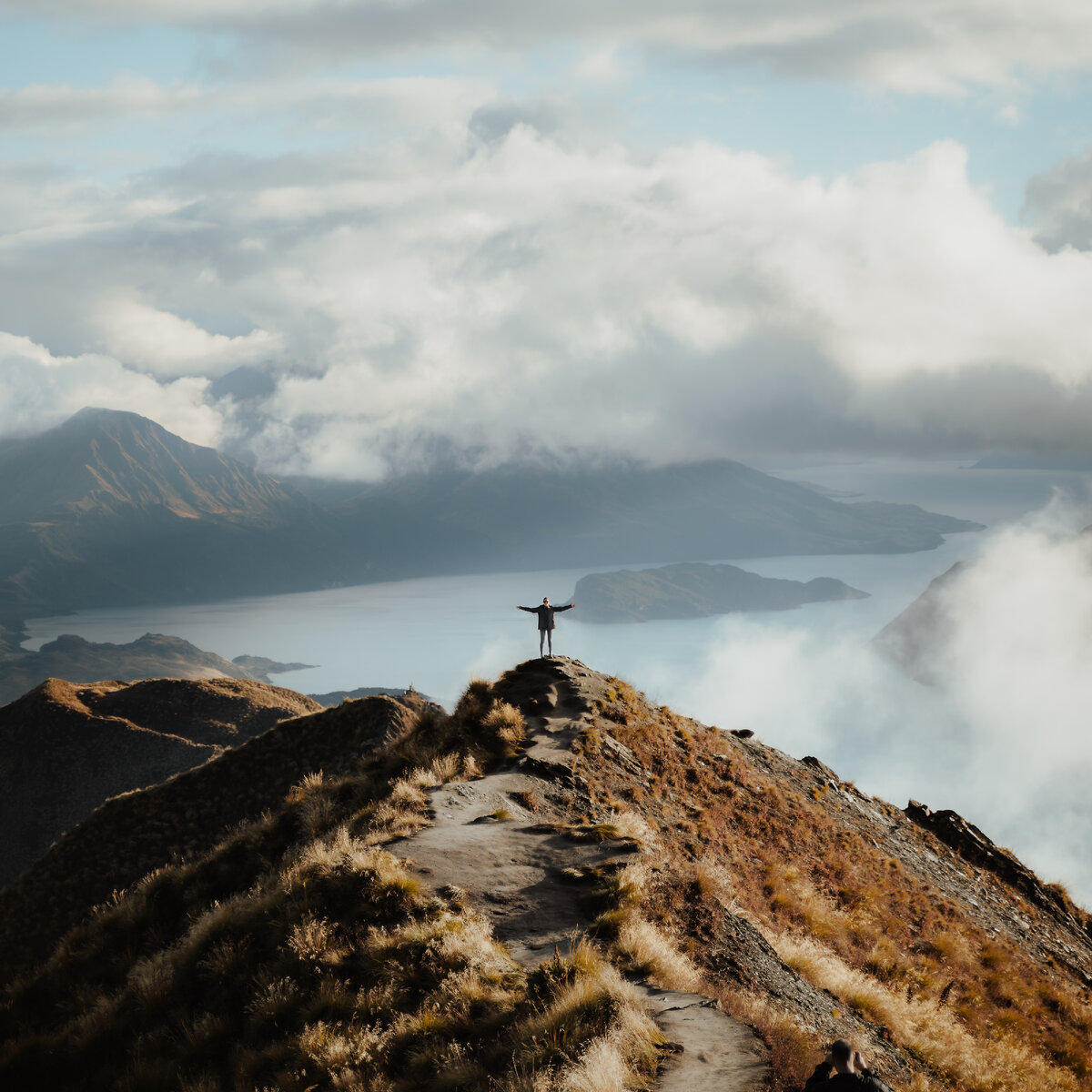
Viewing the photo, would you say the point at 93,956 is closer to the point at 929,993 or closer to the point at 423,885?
the point at 423,885

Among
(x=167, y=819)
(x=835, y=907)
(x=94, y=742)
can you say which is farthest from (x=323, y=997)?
(x=94, y=742)

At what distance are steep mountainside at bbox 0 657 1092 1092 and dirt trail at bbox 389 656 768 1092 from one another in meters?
0.06

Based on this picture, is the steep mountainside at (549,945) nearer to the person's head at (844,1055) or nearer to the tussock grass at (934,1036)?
the tussock grass at (934,1036)

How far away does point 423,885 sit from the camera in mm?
15820

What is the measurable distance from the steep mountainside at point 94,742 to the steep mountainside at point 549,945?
61534mm

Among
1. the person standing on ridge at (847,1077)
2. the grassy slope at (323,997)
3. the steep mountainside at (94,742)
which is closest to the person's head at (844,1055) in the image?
the person standing on ridge at (847,1077)

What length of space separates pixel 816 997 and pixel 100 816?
4786 centimetres

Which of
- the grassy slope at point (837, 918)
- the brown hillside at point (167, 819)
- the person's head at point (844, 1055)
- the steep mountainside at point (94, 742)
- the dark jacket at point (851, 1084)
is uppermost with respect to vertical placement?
the person's head at point (844, 1055)

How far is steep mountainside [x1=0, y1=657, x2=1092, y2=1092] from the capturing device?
11508 mm

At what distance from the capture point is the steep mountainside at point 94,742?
7600 cm

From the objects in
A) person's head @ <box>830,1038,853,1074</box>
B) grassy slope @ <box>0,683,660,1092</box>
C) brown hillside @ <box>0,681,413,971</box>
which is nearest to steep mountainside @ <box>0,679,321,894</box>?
brown hillside @ <box>0,681,413,971</box>

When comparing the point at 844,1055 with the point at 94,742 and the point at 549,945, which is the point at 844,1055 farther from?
the point at 94,742

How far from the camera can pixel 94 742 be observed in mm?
82688

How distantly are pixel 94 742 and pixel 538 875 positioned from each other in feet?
264
